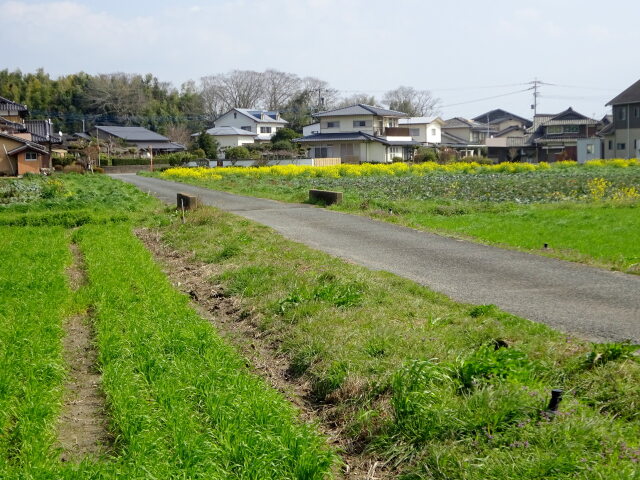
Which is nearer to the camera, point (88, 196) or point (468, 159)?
point (88, 196)

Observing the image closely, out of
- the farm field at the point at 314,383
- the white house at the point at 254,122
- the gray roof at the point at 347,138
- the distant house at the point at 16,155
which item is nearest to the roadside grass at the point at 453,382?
the farm field at the point at 314,383

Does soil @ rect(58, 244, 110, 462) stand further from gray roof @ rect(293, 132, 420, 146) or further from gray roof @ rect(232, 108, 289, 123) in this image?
gray roof @ rect(232, 108, 289, 123)

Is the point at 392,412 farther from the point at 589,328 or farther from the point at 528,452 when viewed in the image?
the point at 589,328

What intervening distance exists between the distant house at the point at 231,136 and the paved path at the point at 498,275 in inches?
2496

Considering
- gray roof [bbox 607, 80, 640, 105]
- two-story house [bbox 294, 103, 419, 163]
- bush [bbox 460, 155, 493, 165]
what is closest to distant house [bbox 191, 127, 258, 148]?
two-story house [bbox 294, 103, 419, 163]

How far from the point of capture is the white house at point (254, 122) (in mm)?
82250

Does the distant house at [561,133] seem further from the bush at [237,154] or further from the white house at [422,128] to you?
the bush at [237,154]

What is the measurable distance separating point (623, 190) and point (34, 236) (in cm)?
1781

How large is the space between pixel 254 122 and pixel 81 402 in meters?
78.2

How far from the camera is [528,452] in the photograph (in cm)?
384

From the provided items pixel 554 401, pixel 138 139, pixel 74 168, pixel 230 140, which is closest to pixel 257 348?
pixel 554 401

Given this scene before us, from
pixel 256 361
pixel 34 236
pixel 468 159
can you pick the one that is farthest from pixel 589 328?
pixel 468 159

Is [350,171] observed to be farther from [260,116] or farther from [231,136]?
[260,116]

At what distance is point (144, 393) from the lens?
17.5ft
